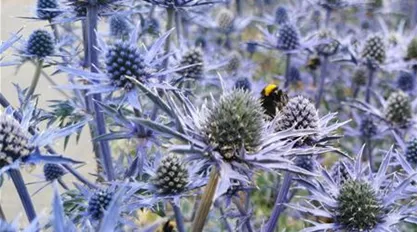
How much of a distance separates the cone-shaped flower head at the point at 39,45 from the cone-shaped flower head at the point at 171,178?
585mm

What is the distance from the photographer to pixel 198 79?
2023 mm

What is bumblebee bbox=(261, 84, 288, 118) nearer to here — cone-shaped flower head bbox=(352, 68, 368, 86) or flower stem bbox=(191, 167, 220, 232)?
flower stem bbox=(191, 167, 220, 232)

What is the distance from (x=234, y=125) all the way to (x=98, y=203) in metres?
0.39

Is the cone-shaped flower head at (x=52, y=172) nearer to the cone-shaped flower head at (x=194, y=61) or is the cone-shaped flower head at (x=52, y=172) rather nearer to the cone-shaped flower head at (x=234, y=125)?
the cone-shaped flower head at (x=194, y=61)

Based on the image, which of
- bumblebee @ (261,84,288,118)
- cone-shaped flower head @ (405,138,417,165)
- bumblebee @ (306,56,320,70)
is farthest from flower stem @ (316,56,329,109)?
bumblebee @ (261,84,288,118)

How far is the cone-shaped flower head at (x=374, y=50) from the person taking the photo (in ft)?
7.75

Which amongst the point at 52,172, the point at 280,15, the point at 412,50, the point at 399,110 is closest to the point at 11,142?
the point at 52,172

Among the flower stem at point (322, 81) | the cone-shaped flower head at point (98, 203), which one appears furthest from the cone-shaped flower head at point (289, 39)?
the cone-shaped flower head at point (98, 203)

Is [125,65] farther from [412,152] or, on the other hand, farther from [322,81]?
[322,81]

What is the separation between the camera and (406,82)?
2.66 m

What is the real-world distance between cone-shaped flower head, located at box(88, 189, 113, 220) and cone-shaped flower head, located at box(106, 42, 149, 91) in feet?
0.68

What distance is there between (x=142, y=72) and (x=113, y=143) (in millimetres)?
1582

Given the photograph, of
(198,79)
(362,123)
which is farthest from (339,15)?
(198,79)

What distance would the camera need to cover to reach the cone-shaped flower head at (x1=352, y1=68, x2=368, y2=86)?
2748mm
